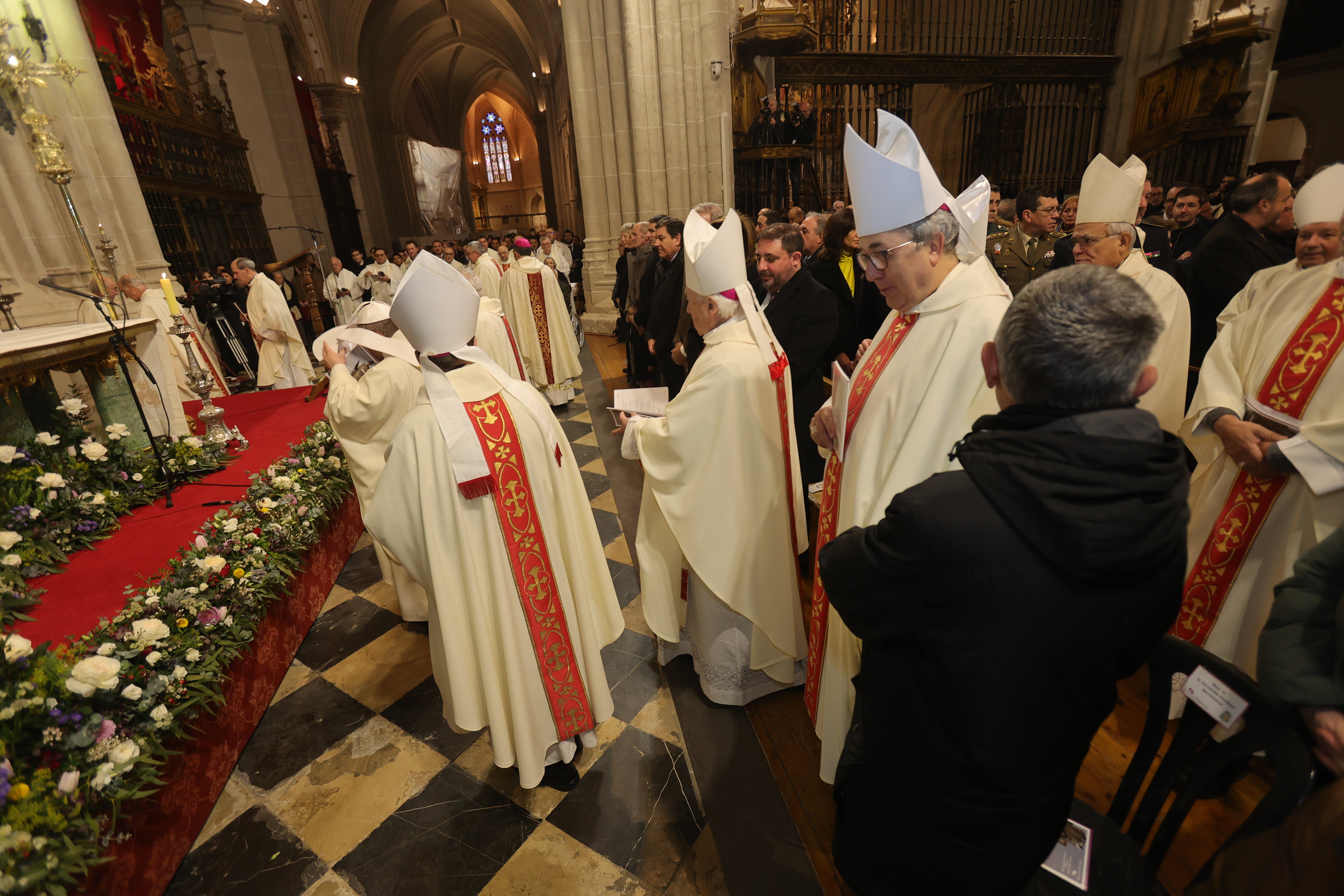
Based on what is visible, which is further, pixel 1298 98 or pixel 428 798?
pixel 1298 98

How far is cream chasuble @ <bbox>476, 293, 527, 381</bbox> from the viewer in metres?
4.34

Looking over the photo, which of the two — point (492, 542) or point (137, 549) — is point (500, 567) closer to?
point (492, 542)

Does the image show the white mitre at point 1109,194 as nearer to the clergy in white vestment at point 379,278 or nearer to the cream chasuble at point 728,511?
the cream chasuble at point 728,511

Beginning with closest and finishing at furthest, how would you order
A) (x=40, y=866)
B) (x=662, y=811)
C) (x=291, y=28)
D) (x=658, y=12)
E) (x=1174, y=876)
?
(x=40, y=866) < (x=1174, y=876) < (x=662, y=811) < (x=658, y=12) < (x=291, y=28)

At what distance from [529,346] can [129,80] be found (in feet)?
25.6

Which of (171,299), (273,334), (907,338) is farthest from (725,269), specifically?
(273,334)

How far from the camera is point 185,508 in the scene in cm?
332

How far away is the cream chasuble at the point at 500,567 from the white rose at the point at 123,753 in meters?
0.85

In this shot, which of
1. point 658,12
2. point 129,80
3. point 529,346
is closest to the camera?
point 529,346

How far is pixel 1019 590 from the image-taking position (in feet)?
3.05

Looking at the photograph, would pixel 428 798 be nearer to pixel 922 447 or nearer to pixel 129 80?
pixel 922 447

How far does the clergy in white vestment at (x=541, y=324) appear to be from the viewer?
682 cm

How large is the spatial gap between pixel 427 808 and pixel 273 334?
6.81 metres

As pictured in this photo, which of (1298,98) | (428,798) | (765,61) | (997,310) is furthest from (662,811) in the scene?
(1298,98)
